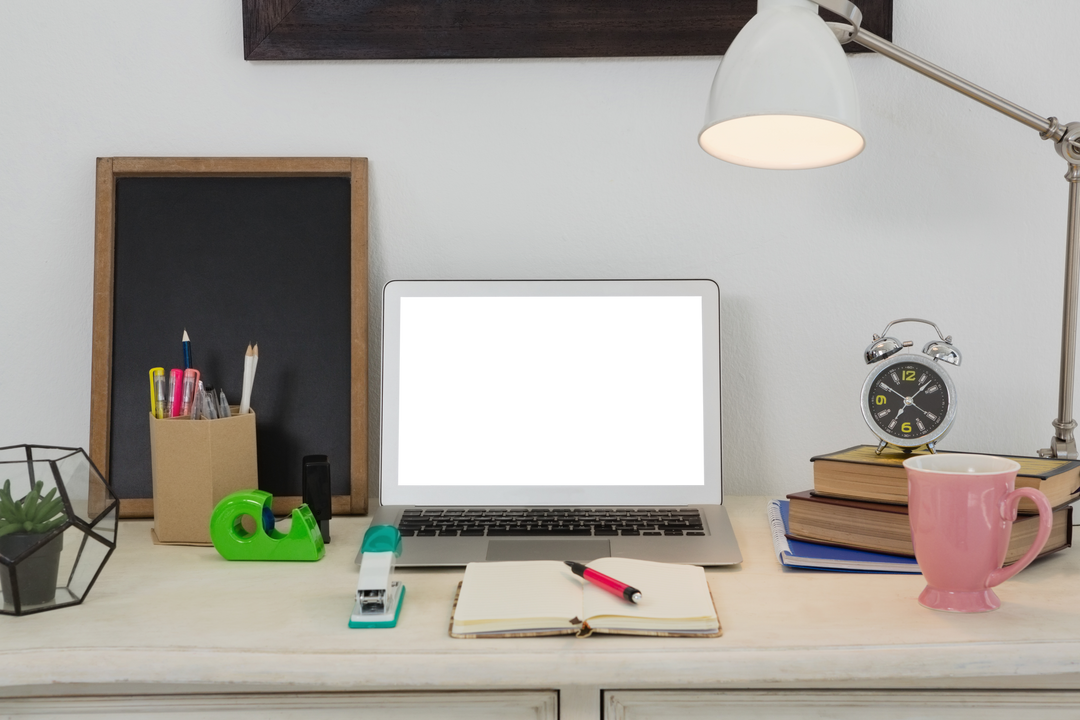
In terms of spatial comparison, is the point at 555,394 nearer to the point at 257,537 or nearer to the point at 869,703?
the point at 257,537

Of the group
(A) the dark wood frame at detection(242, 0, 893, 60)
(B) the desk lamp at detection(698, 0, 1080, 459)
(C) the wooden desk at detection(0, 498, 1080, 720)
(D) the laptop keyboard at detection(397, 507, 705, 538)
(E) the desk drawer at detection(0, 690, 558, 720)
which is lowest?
(E) the desk drawer at detection(0, 690, 558, 720)

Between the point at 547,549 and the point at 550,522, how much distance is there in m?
0.08

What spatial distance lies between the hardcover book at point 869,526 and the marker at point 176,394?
697mm

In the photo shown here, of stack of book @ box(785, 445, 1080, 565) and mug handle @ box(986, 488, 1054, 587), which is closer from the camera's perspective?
mug handle @ box(986, 488, 1054, 587)

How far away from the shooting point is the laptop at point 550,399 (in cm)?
95

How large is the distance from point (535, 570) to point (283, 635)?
0.23 metres

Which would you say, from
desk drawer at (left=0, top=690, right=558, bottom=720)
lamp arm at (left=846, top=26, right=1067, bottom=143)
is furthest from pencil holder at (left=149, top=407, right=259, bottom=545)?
lamp arm at (left=846, top=26, right=1067, bottom=143)

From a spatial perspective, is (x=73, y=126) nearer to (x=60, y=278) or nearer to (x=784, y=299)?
(x=60, y=278)

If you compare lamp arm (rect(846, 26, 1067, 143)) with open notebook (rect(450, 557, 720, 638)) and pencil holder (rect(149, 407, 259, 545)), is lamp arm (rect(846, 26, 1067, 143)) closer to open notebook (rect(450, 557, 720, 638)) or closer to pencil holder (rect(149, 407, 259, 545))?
open notebook (rect(450, 557, 720, 638))

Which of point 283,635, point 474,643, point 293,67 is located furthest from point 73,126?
point 474,643

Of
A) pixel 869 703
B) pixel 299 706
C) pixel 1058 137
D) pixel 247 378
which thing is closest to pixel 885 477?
pixel 869 703

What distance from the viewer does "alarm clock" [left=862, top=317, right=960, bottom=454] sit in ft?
2.77

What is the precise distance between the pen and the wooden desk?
5 centimetres

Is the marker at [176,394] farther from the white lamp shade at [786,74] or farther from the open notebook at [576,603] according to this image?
the white lamp shade at [786,74]
